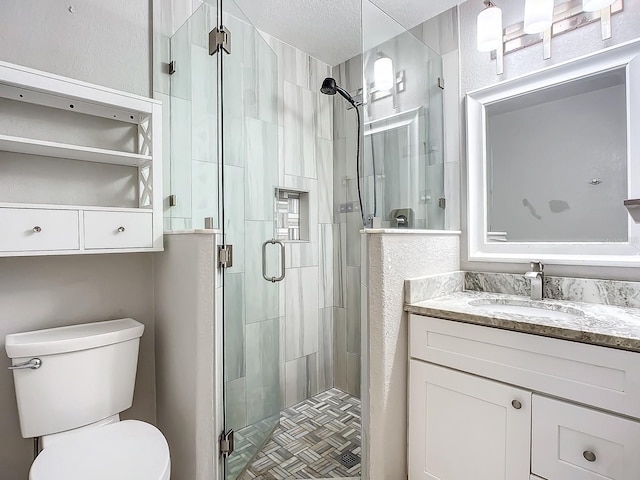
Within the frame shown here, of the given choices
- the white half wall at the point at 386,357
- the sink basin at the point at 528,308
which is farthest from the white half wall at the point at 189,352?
the sink basin at the point at 528,308

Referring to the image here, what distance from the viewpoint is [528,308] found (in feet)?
5.20

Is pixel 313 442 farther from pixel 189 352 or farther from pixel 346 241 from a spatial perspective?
pixel 346 241

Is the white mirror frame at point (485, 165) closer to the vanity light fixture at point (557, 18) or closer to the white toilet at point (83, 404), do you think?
the vanity light fixture at point (557, 18)

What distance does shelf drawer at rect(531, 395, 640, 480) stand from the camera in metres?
1.02

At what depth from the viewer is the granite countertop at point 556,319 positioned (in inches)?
41.7

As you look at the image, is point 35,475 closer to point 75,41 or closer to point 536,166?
point 75,41

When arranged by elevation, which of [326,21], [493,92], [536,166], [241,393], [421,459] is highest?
[326,21]

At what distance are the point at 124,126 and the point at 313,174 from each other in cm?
124

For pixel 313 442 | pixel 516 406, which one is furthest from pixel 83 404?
pixel 516 406

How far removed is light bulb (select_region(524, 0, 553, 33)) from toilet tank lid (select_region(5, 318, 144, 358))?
227 cm

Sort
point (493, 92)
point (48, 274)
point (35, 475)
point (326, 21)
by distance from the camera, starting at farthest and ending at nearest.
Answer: point (326, 21) → point (493, 92) → point (48, 274) → point (35, 475)

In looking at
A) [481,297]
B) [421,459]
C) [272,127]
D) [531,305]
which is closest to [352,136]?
[272,127]

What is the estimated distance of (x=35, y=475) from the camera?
1068 millimetres

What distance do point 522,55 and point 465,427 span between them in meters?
1.77
